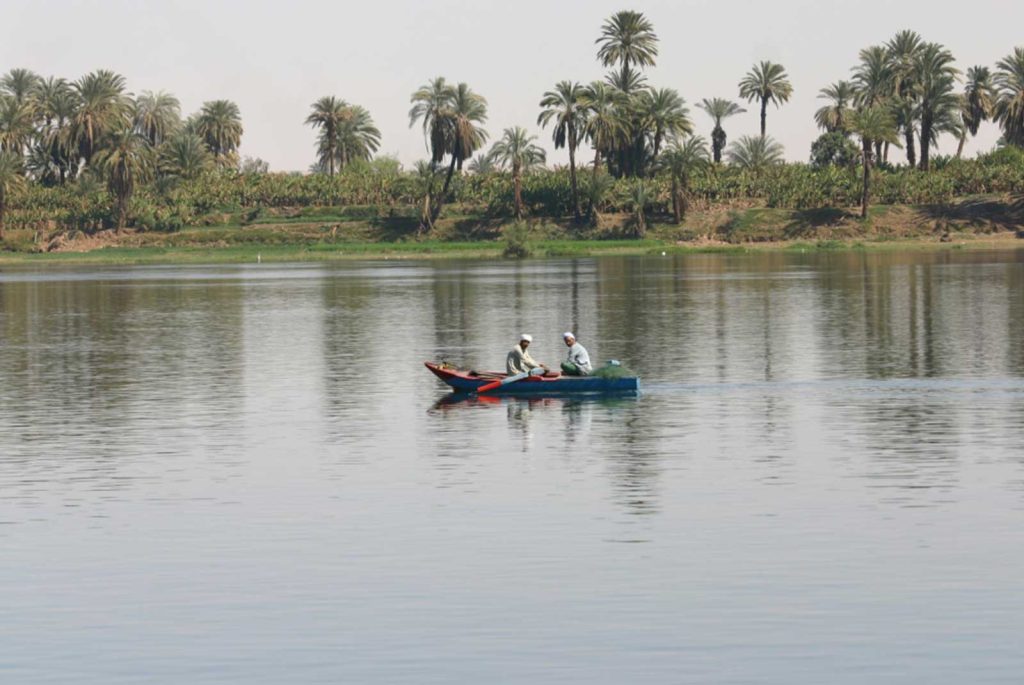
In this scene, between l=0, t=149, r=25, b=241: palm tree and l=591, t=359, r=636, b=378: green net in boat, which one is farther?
l=0, t=149, r=25, b=241: palm tree

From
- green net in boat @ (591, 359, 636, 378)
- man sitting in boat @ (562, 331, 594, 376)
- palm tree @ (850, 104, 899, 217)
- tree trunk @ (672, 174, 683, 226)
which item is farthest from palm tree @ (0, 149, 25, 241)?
green net in boat @ (591, 359, 636, 378)

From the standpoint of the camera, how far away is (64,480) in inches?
1297

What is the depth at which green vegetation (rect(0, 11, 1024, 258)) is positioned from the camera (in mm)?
170125

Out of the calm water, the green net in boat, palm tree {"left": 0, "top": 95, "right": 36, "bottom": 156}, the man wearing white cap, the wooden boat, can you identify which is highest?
palm tree {"left": 0, "top": 95, "right": 36, "bottom": 156}

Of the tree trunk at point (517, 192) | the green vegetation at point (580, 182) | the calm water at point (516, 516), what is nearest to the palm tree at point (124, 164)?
the green vegetation at point (580, 182)

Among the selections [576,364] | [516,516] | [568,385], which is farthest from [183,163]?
[516,516]

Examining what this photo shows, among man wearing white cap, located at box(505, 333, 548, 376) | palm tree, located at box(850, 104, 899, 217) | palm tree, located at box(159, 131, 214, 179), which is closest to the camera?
man wearing white cap, located at box(505, 333, 548, 376)

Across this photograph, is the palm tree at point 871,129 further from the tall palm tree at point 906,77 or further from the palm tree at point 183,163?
the palm tree at point 183,163

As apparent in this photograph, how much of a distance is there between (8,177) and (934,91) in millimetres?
91616

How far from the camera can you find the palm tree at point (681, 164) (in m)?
169

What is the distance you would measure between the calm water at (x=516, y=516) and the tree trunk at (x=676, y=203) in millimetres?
106505

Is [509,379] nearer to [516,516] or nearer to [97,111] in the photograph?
[516,516]

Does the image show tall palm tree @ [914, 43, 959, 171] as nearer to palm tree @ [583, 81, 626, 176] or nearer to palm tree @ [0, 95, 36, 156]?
palm tree @ [583, 81, 626, 176]

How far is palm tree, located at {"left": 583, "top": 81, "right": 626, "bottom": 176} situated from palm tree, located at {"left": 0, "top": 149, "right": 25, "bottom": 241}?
191 feet
